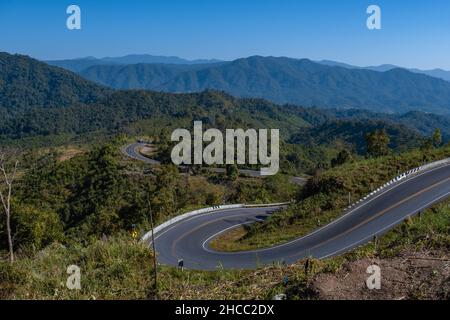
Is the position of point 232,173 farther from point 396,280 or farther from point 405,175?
point 396,280

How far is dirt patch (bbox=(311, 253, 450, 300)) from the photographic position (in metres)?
5.50

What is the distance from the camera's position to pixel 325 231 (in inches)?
1041

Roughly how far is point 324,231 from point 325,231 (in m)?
0.06

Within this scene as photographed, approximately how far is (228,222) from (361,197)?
10433 millimetres

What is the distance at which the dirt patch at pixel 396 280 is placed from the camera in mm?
5504

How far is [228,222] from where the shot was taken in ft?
114

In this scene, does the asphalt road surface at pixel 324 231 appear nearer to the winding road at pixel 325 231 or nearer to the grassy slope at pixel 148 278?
the winding road at pixel 325 231

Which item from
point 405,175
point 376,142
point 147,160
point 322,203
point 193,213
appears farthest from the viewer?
point 147,160


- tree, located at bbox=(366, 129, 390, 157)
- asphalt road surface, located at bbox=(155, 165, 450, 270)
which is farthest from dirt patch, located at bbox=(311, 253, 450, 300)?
tree, located at bbox=(366, 129, 390, 157)
